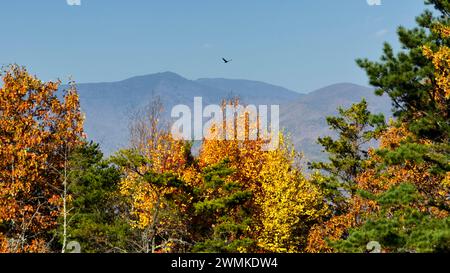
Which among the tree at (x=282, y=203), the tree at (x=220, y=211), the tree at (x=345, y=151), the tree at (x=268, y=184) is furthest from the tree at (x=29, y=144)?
the tree at (x=345, y=151)

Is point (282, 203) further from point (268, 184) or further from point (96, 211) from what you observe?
point (96, 211)

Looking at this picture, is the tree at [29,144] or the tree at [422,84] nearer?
the tree at [422,84]

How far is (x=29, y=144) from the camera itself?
34.4 meters

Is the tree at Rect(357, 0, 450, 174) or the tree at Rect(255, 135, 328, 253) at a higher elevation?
the tree at Rect(357, 0, 450, 174)

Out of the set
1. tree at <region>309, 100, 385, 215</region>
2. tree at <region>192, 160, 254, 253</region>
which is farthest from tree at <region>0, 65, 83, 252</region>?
tree at <region>309, 100, 385, 215</region>

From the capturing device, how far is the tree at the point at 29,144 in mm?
33188

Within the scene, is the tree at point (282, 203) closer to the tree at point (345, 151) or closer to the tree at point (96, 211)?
the tree at point (345, 151)

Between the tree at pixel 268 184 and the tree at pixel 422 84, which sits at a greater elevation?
the tree at pixel 422 84

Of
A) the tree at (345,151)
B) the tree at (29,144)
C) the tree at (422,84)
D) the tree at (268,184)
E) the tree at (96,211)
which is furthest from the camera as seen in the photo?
the tree at (345,151)

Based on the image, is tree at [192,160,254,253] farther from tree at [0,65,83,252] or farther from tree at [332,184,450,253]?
tree at [332,184,450,253]

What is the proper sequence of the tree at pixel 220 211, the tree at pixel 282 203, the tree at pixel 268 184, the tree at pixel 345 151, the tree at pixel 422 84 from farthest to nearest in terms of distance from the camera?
the tree at pixel 345 151 → the tree at pixel 268 184 → the tree at pixel 282 203 → the tree at pixel 220 211 → the tree at pixel 422 84

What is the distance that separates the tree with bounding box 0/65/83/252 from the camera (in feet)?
109

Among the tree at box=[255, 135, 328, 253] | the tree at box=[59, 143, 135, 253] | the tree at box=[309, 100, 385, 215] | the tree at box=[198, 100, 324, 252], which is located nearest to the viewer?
the tree at box=[59, 143, 135, 253]
